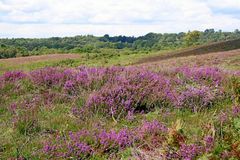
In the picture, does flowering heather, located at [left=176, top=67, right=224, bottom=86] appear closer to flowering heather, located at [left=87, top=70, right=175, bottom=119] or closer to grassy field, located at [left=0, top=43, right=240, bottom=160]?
grassy field, located at [left=0, top=43, right=240, bottom=160]

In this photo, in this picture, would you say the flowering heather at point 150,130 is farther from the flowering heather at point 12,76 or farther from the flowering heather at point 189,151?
the flowering heather at point 12,76

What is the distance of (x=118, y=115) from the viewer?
6602 millimetres

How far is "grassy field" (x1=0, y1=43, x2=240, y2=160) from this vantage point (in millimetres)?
4637

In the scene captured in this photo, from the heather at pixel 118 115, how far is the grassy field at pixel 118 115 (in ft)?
0.04

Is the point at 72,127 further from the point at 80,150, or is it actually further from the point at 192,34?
the point at 192,34

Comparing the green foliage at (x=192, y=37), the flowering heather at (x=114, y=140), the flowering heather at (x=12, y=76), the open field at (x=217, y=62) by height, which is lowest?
the green foliage at (x=192, y=37)

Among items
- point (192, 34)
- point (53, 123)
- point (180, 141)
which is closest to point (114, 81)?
point (53, 123)

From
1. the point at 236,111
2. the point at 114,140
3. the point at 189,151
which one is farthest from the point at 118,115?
the point at 189,151

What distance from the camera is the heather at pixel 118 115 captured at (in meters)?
4.65

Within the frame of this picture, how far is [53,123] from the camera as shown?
6.16m

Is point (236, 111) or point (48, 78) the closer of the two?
point (236, 111)

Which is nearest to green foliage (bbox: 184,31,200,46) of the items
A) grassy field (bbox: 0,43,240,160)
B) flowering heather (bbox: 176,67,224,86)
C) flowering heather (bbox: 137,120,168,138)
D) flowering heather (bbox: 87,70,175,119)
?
flowering heather (bbox: 176,67,224,86)

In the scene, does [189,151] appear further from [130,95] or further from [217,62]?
[217,62]

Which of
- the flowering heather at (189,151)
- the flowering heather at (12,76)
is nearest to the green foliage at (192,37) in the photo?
the flowering heather at (12,76)
